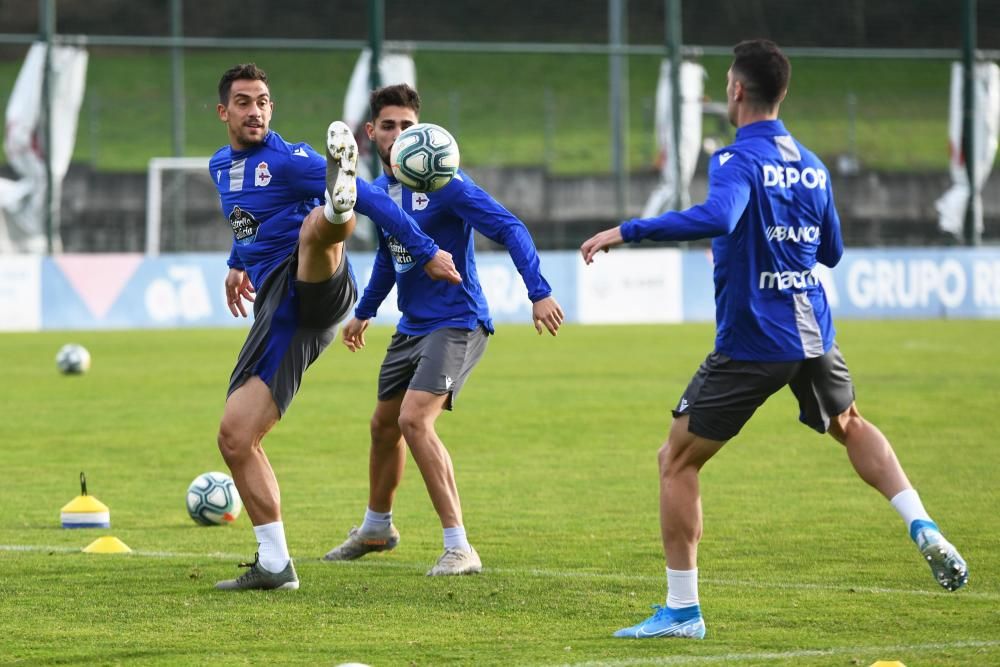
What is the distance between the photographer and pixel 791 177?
6.32 metres

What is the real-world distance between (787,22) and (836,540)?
47.2 m

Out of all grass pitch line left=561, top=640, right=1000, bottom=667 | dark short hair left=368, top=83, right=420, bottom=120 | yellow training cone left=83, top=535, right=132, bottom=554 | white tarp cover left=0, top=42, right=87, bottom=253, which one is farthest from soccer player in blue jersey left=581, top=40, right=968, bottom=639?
white tarp cover left=0, top=42, right=87, bottom=253

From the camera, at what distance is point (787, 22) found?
53844 mm

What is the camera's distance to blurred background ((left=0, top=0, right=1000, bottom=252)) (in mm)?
34125

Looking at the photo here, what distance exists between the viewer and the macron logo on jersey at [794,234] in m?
6.32

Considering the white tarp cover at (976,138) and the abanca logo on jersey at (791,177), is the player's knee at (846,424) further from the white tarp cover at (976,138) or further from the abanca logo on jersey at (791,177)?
the white tarp cover at (976,138)

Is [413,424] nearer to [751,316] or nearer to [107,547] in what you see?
[107,547]

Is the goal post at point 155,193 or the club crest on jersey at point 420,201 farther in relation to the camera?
the goal post at point 155,193

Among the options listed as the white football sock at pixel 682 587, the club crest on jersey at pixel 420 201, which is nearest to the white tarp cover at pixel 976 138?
the club crest on jersey at pixel 420 201

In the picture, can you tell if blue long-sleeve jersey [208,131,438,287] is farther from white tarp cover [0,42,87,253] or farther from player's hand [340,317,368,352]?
white tarp cover [0,42,87,253]

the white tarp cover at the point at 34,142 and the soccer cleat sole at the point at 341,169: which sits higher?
the white tarp cover at the point at 34,142

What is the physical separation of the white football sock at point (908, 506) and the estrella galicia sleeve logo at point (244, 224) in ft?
10.8

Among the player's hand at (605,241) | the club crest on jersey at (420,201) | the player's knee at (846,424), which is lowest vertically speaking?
the player's knee at (846,424)

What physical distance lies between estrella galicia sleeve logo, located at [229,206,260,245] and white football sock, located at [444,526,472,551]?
1.74 m
